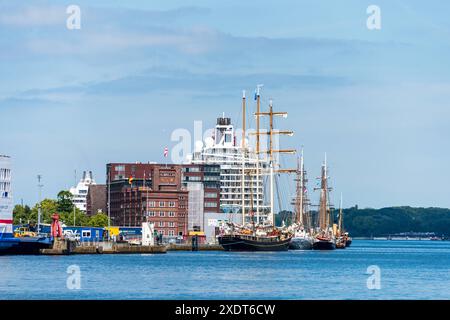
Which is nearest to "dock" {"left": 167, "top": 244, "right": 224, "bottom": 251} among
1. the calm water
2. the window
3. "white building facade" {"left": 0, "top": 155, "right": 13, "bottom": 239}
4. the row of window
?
the window

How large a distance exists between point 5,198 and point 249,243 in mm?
42766

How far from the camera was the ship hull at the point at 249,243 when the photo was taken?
16743 centimetres

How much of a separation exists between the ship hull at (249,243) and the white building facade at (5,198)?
1584 inches

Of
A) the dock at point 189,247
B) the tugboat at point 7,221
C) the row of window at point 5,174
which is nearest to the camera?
the tugboat at point 7,221

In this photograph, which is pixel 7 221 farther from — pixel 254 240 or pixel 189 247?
pixel 189 247

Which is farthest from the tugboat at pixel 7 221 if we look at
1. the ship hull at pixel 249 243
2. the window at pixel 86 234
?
the ship hull at pixel 249 243

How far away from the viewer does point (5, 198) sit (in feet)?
462

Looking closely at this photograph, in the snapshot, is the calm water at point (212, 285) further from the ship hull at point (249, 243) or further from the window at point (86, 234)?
the window at point (86, 234)

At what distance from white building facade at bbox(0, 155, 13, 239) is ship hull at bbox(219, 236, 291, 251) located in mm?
40221

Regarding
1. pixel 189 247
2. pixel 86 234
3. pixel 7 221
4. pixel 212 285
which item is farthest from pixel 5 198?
pixel 212 285

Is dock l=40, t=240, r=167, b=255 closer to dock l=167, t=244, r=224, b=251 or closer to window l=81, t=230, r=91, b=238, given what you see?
window l=81, t=230, r=91, b=238
